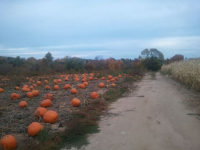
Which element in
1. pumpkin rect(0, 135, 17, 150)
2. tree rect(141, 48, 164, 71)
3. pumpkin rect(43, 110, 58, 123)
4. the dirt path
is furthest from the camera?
tree rect(141, 48, 164, 71)

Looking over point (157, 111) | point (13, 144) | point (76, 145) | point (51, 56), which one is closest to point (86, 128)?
point (76, 145)

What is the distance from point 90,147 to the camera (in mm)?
4594

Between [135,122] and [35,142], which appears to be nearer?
[35,142]

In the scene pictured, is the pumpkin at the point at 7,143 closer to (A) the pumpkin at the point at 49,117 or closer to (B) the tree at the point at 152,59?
(A) the pumpkin at the point at 49,117

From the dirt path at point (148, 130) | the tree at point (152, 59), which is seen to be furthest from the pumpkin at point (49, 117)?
the tree at point (152, 59)

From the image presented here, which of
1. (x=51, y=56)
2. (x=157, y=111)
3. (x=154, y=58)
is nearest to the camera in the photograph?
(x=157, y=111)

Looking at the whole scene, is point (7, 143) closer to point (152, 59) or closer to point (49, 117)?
point (49, 117)

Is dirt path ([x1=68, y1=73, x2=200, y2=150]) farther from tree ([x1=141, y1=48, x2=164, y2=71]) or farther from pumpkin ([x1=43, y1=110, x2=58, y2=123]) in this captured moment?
tree ([x1=141, y1=48, x2=164, y2=71])

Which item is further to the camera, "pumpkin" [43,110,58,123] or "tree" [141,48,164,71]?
"tree" [141,48,164,71]

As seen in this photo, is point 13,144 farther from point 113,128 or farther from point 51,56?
point 51,56

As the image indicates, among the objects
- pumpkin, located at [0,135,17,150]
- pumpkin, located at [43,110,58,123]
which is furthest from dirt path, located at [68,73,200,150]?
pumpkin, located at [0,135,17,150]

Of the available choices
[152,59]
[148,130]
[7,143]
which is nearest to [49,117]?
[7,143]

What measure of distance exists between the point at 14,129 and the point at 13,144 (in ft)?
4.15

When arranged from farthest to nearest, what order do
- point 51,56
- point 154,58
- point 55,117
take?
point 154,58, point 51,56, point 55,117
